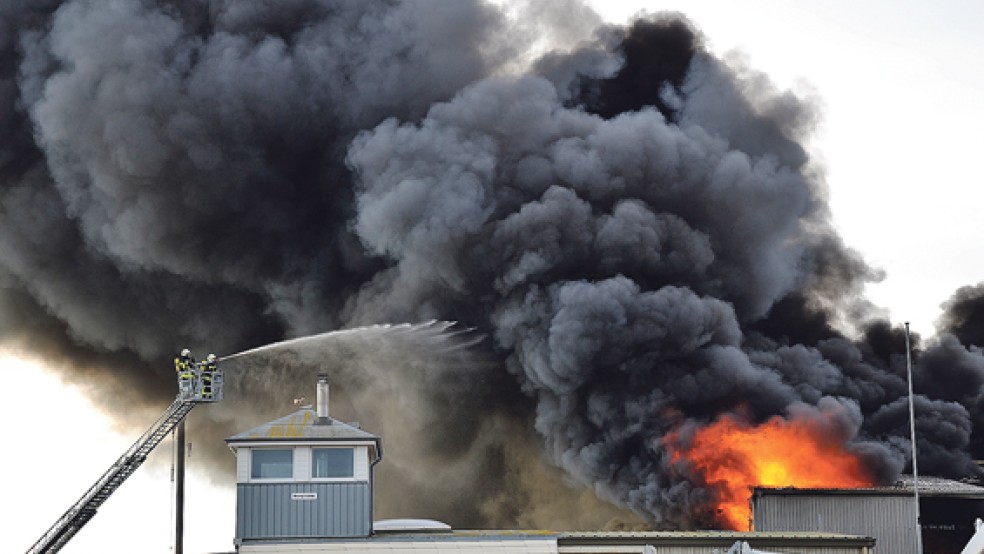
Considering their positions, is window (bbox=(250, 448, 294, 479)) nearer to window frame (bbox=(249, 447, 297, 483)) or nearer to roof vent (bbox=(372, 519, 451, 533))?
window frame (bbox=(249, 447, 297, 483))

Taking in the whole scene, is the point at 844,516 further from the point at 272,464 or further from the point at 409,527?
the point at 272,464

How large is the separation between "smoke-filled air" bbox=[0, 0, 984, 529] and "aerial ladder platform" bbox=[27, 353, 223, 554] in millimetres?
20104

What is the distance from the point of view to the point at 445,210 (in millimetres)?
74625

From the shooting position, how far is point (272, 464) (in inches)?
1852

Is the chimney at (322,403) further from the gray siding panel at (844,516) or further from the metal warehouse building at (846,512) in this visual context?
the gray siding panel at (844,516)

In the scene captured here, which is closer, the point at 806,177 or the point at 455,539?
the point at 455,539

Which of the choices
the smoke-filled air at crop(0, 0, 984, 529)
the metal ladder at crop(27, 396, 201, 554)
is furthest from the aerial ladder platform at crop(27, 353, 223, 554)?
the smoke-filled air at crop(0, 0, 984, 529)

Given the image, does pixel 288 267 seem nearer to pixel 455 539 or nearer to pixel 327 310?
pixel 327 310

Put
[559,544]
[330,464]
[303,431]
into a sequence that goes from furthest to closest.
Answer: [303,431] → [330,464] → [559,544]

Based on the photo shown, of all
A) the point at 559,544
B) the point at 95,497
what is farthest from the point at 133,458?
the point at 559,544

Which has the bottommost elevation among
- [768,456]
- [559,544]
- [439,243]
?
[559,544]

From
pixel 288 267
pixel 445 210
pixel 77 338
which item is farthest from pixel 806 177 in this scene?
pixel 77 338

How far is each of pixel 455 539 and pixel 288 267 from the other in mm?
38041

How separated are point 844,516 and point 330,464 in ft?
72.7
